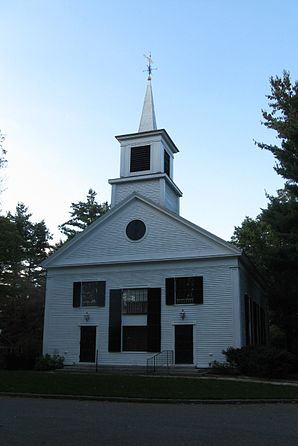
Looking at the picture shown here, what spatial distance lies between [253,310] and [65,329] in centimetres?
1068

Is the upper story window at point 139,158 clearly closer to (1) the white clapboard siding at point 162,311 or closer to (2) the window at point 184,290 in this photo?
(1) the white clapboard siding at point 162,311

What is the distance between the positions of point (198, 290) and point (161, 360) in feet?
12.1

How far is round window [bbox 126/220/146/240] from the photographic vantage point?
1013 inches

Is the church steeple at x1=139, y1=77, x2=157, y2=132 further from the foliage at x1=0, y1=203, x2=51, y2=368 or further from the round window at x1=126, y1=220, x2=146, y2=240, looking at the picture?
the foliage at x1=0, y1=203, x2=51, y2=368

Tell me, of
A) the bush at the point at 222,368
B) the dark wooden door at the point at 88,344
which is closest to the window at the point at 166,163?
the dark wooden door at the point at 88,344

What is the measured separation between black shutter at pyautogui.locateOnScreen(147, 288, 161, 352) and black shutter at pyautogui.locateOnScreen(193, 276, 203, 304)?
1857mm

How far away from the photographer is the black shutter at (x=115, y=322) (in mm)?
24469

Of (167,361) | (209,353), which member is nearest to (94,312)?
(167,361)

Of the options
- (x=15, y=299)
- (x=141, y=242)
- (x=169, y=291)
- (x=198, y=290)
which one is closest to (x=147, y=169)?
(x=141, y=242)

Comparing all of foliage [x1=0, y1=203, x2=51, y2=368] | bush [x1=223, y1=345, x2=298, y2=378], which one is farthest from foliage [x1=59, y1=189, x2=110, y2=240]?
bush [x1=223, y1=345, x2=298, y2=378]

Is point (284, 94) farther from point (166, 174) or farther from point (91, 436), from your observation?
point (91, 436)

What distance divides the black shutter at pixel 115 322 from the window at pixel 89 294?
620 mm

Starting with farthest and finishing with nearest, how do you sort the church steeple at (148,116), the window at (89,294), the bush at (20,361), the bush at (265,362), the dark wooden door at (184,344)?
→ the church steeple at (148,116), the window at (89,294), the bush at (20,361), the dark wooden door at (184,344), the bush at (265,362)

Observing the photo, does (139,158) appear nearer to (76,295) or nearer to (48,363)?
(76,295)
